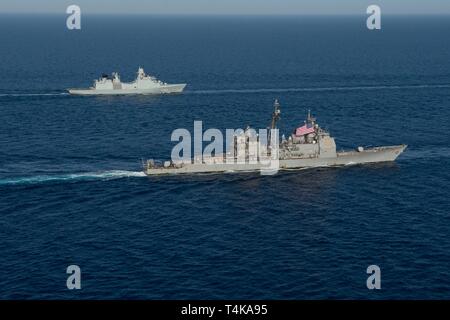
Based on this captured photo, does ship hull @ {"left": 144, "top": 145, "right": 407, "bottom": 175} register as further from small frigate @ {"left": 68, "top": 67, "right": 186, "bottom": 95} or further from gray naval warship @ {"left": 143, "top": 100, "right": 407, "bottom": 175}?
small frigate @ {"left": 68, "top": 67, "right": 186, "bottom": 95}

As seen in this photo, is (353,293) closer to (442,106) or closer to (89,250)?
(89,250)

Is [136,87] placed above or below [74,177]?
above

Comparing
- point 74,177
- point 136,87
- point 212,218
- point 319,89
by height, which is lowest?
point 212,218

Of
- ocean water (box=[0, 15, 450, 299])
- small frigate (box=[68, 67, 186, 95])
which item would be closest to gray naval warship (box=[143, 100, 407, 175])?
ocean water (box=[0, 15, 450, 299])

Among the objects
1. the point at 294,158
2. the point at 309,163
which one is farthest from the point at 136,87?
the point at 309,163

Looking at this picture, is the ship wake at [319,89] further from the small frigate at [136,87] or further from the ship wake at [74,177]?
the ship wake at [74,177]

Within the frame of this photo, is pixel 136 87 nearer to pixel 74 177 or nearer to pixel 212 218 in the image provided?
pixel 74 177

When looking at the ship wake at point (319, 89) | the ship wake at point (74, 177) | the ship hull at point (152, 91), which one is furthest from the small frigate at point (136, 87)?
the ship wake at point (74, 177)

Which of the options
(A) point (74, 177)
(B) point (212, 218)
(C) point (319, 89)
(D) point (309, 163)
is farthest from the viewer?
(C) point (319, 89)
